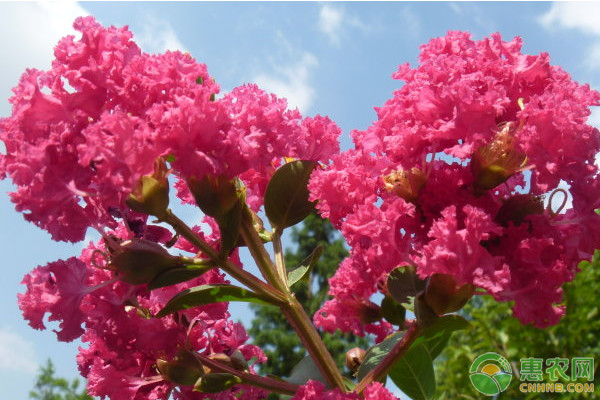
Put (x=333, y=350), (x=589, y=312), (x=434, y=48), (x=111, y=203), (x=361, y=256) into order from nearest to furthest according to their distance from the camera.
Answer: (x=111, y=203)
(x=361, y=256)
(x=434, y=48)
(x=589, y=312)
(x=333, y=350)

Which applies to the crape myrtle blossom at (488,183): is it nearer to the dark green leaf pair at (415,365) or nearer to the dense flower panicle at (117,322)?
the dark green leaf pair at (415,365)

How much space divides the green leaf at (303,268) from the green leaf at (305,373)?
18cm

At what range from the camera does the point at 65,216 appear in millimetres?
1141

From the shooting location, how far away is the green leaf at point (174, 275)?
1182mm

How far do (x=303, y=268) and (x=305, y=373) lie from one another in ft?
0.73

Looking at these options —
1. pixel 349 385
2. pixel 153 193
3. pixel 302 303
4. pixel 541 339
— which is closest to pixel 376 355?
pixel 349 385

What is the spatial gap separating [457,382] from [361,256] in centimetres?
470

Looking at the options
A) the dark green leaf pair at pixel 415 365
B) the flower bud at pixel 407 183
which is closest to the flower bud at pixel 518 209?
the flower bud at pixel 407 183

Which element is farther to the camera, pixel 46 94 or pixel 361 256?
pixel 361 256

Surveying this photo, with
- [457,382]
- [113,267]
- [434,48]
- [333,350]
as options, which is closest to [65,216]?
[113,267]

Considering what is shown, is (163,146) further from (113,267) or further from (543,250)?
(543,250)

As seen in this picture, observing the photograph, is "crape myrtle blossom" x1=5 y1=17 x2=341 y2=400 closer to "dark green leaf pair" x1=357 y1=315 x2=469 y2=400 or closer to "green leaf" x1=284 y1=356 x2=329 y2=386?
"green leaf" x1=284 y1=356 x2=329 y2=386

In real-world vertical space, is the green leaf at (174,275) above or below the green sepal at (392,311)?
below

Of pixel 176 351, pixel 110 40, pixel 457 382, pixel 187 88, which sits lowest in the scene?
pixel 176 351
